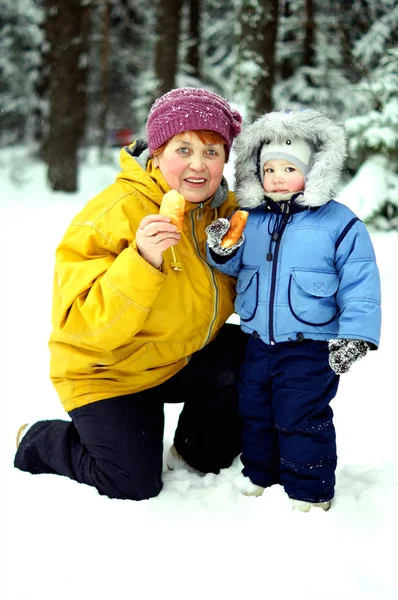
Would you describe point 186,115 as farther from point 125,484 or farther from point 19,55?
point 19,55

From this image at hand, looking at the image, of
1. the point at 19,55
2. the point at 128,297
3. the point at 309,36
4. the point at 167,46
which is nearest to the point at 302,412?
the point at 128,297

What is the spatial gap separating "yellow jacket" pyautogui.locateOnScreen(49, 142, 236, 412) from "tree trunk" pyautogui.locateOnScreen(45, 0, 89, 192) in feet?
25.4

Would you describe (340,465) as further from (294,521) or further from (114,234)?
(114,234)

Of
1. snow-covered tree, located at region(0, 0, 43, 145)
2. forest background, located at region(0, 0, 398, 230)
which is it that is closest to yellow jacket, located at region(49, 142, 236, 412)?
forest background, located at region(0, 0, 398, 230)

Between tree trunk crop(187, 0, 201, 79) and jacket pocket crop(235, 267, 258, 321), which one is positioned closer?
jacket pocket crop(235, 267, 258, 321)

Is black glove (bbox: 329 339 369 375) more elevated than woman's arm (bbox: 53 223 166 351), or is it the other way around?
woman's arm (bbox: 53 223 166 351)

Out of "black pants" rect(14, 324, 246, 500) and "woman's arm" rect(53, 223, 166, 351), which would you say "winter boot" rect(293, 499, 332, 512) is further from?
"woman's arm" rect(53, 223, 166, 351)

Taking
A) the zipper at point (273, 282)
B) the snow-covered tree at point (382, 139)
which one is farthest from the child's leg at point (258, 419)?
the snow-covered tree at point (382, 139)

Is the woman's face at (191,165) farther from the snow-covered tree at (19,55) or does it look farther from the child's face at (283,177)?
the snow-covered tree at (19,55)

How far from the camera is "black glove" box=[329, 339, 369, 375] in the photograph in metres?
2.28

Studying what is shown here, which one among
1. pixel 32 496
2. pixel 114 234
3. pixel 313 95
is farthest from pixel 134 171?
pixel 313 95

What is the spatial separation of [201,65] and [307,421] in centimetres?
1647

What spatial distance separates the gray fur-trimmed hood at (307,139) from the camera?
249cm

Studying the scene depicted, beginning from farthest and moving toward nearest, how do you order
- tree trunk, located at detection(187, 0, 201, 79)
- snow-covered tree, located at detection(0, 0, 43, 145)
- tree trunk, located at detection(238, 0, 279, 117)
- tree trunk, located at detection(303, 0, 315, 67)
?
snow-covered tree, located at detection(0, 0, 43, 145) < tree trunk, located at detection(187, 0, 201, 79) < tree trunk, located at detection(303, 0, 315, 67) < tree trunk, located at detection(238, 0, 279, 117)
